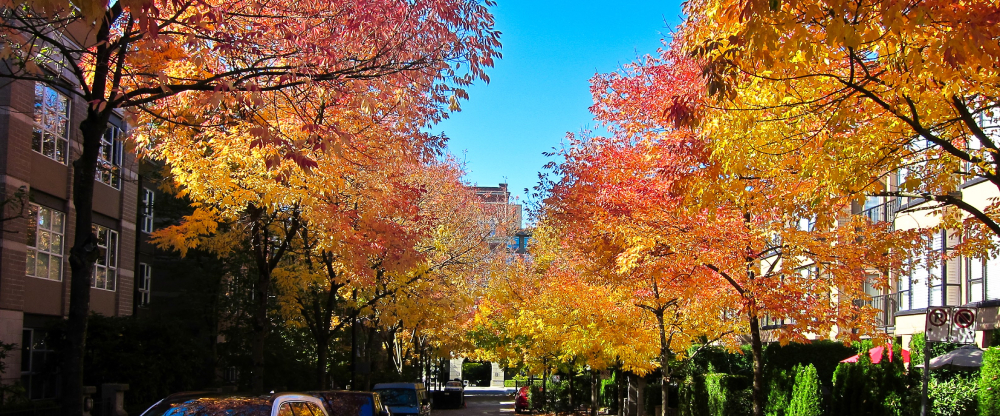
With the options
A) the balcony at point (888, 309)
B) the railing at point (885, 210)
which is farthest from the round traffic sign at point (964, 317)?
Result: the balcony at point (888, 309)

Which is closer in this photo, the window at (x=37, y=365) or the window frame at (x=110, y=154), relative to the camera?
the window at (x=37, y=365)

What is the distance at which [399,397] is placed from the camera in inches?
912

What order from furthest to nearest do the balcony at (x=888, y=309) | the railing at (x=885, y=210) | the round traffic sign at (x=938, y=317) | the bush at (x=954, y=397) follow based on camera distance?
1. the balcony at (x=888, y=309)
2. the railing at (x=885, y=210)
3. the bush at (x=954, y=397)
4. the round traffic sign at (x=938, y=317)

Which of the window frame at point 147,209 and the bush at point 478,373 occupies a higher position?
the window frame at point 147,209

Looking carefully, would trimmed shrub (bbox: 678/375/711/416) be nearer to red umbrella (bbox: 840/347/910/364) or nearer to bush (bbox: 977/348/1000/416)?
red umbrella (bbox: 840/347/910/364)

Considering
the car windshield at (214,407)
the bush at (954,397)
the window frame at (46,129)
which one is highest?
the window frame at (46,129)

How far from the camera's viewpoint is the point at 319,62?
403 inches

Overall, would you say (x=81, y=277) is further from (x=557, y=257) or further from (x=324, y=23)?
(x=557, y=257)

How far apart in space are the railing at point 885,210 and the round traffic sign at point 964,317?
11992mm

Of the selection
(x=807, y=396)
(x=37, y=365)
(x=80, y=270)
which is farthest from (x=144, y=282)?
(x=80, y=270)

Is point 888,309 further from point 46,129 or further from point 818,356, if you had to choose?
point 46,129

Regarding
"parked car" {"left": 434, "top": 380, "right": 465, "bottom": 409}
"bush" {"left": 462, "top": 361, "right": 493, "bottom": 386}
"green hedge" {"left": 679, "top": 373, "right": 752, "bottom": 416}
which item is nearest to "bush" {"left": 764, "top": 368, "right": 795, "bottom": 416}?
"green hedge" {"left": 679, "top": 373, "right": 752, "bottom": 416}

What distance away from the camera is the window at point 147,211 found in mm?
31984

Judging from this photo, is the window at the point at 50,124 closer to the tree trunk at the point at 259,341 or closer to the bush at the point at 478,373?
the tree trunk at the point at 259,341
